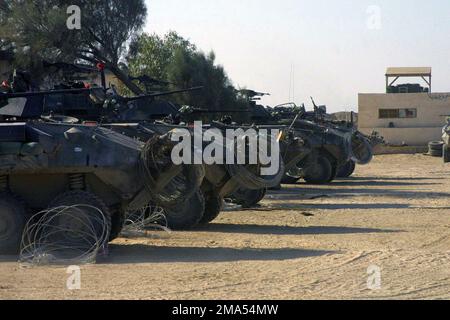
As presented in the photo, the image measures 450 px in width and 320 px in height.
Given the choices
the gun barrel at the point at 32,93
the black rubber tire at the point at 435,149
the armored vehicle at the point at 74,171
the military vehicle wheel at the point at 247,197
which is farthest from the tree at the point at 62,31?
the armored vehicle at the point at 74,171

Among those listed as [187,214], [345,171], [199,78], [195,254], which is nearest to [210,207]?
[187,214]

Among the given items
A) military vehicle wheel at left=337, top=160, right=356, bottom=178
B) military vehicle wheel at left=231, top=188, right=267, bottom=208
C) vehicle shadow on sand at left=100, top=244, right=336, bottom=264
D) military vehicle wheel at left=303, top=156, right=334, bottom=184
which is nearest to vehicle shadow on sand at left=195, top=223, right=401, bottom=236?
vehicle shadow on sand at left=100, top=244, right=336, bottom=264

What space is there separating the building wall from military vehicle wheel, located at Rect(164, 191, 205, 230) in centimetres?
3047

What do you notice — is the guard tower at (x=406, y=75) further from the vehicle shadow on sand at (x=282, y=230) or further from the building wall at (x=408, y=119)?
the vehicle shadow on sand at (x=282, y=230)

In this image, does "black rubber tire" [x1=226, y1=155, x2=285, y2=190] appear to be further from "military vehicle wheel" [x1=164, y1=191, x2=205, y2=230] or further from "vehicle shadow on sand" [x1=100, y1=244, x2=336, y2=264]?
"vehicle shadow on sand" [x1=100, y1=244, x2=336, y2=264]

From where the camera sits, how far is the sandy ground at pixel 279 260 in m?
7.46

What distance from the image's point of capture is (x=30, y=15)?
27047mm

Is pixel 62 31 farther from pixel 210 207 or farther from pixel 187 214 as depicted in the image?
pixel 187 214

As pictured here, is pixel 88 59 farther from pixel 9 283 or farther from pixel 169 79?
pixel 9 283

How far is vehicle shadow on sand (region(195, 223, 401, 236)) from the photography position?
12078 millimetres

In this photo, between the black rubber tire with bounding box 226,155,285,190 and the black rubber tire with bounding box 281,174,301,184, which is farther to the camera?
the black rubber tire with bounding box 281,174,301,184
